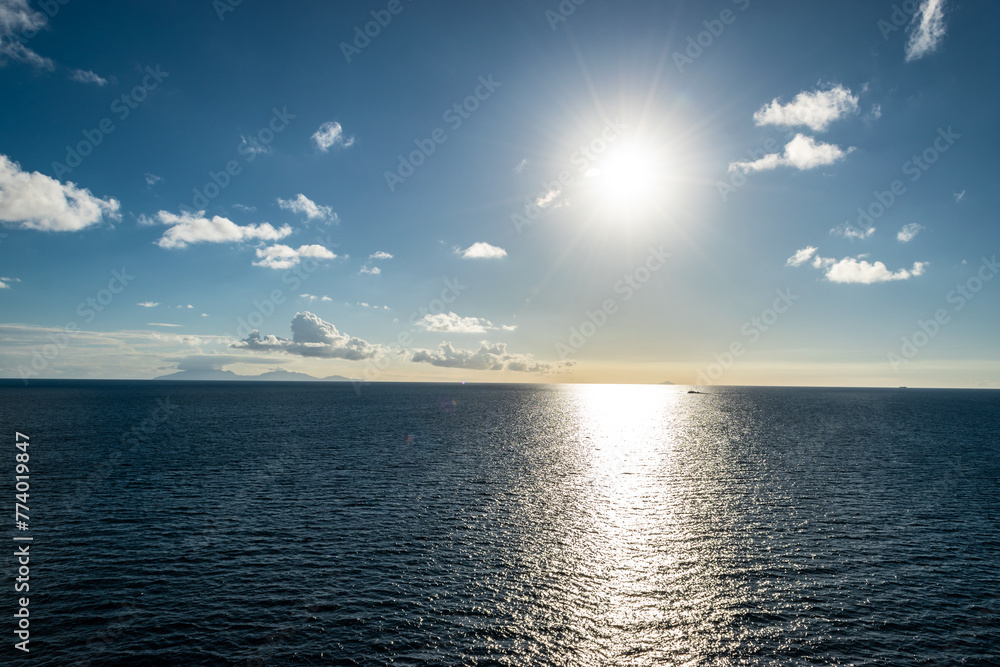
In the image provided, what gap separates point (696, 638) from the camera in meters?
30.0

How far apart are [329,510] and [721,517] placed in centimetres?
4670

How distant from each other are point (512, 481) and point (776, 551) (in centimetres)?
3717

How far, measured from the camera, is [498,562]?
40.8 metres

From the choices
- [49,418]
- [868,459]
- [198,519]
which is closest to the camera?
[198,519]

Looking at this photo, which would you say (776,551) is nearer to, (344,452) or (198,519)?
(198,519)

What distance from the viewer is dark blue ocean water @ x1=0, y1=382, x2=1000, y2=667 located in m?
28.9

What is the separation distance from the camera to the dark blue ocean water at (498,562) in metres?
28.9

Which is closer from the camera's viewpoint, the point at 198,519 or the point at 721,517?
the point at 198,519

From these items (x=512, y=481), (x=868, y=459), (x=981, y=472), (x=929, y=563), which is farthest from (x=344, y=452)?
(x=981, y=472)

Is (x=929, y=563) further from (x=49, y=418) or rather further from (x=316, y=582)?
(x=49, y=418)

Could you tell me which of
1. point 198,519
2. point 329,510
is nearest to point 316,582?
point 329,510

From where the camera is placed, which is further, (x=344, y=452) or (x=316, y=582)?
(x=344, y=452)

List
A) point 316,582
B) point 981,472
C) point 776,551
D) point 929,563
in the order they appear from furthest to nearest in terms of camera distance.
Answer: point 981,472 → point 776,551 → point 929,563 → point 316,582

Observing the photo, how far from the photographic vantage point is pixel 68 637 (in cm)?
2870
